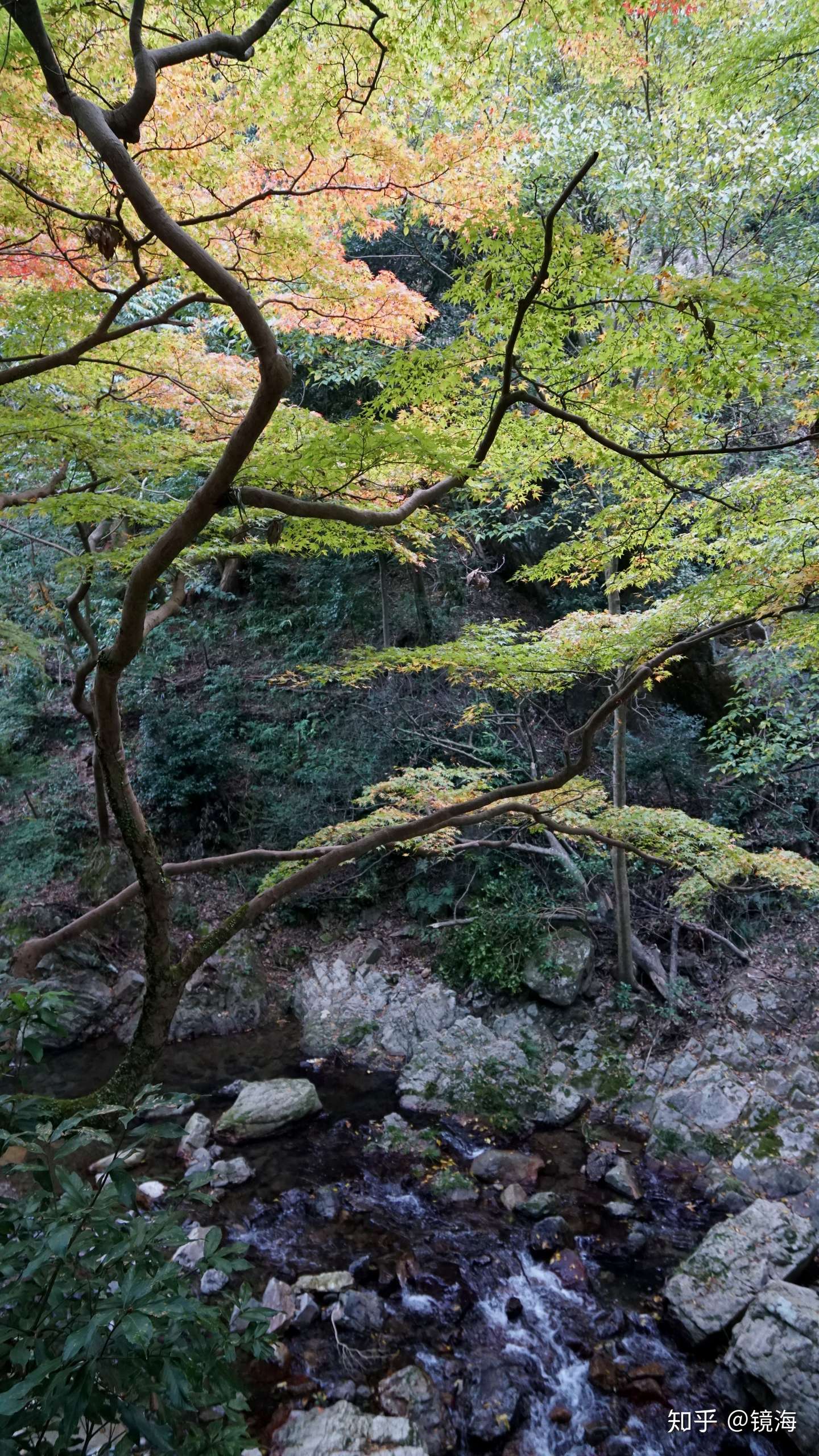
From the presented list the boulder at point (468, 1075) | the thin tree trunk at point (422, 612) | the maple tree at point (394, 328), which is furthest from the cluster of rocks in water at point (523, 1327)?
the thin tree trunk at point (422, 612)

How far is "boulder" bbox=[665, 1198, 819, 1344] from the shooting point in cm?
376

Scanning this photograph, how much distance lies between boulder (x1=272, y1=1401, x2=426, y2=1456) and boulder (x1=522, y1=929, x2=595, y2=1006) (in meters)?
3.97

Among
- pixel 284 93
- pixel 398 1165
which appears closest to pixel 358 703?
pixel 398 1165

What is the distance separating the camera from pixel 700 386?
2910 mm

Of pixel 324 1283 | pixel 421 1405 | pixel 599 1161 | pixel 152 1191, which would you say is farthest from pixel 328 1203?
pixel 599 1161

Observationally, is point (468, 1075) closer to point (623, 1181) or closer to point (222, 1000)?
point (623, 1181)

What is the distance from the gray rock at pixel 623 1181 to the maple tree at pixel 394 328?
2.24 meters

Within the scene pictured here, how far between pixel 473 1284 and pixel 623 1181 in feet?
4.56

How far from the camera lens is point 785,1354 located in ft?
10.9

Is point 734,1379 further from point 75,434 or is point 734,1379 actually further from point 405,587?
point 405,587

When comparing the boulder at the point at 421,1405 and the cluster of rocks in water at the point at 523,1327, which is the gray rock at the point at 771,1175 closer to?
the cluster of rocks in water at the point at 523,1327

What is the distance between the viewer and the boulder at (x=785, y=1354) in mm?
3188

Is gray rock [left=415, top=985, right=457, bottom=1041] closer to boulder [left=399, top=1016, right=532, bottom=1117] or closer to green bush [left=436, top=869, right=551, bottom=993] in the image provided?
boulder [left=399, top=1016, right=532, bottom=1117]

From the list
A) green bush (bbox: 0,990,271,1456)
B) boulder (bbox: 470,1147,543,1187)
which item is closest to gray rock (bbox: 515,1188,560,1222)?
boulder (bbox: 470,1147,543,1187)
